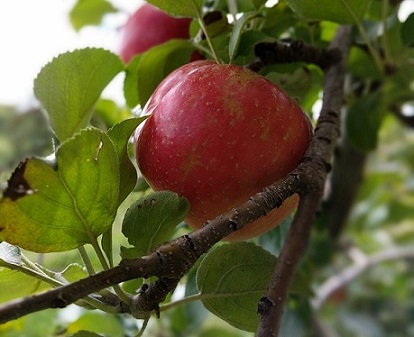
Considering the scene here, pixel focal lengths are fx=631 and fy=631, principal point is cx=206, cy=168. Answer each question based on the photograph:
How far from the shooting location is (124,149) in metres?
0.42

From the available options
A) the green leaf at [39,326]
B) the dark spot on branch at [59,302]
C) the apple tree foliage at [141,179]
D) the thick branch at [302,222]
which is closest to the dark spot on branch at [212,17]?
the apple tree foliage at [141,179]

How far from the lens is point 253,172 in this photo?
0.41 m

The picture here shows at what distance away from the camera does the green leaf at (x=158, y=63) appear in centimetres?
57

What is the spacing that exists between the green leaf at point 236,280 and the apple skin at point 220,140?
2cm

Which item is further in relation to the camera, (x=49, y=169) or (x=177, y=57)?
(x=177, y=57)

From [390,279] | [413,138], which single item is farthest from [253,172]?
[390,279]

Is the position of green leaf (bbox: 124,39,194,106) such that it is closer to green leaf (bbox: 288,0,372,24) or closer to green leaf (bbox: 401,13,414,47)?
green leaf (bbox: 288,0,372,24)

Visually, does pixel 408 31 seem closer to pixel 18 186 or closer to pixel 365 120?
pixel 365 120

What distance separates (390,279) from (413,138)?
1.64 ft

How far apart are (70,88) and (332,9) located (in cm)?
24

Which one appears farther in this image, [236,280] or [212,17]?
[212,17]

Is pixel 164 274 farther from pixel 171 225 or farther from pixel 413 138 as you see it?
pixel 413 138

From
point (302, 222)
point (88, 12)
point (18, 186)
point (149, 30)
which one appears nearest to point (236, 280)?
point (302, 222)

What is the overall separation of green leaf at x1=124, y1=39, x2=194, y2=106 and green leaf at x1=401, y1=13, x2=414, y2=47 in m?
0.25
